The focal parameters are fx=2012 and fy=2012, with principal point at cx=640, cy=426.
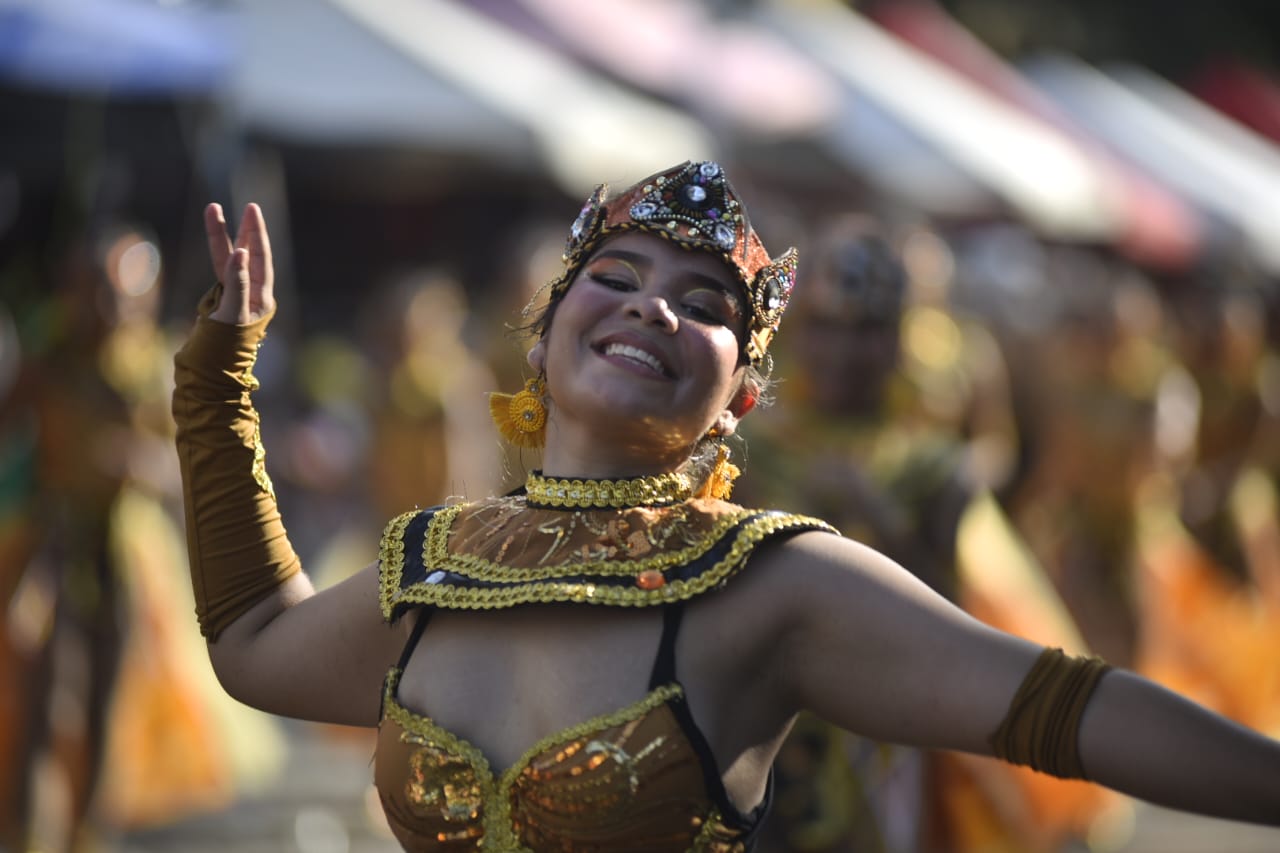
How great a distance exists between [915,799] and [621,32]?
1407cm

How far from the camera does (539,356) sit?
9.18ft

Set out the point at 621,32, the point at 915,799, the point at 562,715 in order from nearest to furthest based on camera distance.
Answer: the point at 562,715 < the point at 915,799 < the point at 621,32

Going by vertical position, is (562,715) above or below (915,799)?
above

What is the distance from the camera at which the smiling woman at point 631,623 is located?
233cm

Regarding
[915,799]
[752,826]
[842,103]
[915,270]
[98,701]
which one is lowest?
[98,701]

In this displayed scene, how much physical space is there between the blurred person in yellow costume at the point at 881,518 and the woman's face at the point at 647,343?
6.75ft

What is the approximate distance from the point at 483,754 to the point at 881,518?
2.36 meters

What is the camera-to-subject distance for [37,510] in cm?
667

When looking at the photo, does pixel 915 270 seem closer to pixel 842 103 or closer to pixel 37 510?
pixel 37 510

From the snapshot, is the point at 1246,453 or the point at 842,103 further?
the point at 842,103

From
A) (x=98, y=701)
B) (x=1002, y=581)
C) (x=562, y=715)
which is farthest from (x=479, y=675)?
(x=98, y=701)

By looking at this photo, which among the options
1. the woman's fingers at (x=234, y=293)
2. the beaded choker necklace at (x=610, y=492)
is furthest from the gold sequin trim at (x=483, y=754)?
the woman's fingers at (x=234, y=293)

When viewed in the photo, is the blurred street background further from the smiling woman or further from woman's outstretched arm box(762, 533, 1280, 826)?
woman's outstretched arm box(762, 533, 1280, 826)

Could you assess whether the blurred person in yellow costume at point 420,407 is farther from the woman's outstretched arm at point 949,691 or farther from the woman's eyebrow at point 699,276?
the woman's outstretched arm at point 949,691
